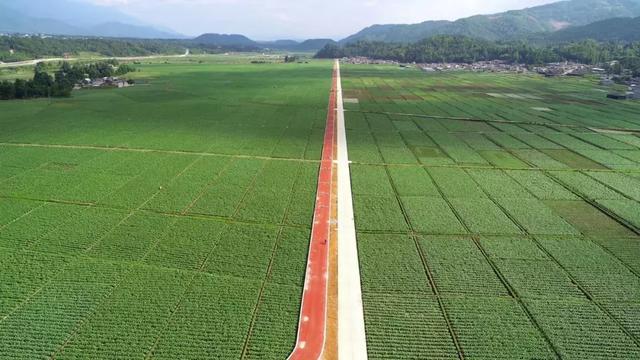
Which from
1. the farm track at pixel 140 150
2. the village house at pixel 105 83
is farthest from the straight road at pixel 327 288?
the village house at pixel 105 83

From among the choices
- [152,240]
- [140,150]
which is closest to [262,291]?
[152,240]

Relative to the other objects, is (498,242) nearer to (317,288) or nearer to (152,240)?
(317,288)

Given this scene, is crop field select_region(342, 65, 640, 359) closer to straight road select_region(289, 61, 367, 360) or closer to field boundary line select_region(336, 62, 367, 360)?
field boundary line select_region(336, 62, 367, 360)

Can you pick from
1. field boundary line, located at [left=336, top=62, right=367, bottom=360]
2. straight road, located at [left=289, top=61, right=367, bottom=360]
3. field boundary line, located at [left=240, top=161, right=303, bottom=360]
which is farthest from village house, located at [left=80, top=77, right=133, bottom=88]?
field boundary line, located at [left=240, top=161, right=303, bottom=360]

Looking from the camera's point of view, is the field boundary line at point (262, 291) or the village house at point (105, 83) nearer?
the field boundary line at point (262, 291)

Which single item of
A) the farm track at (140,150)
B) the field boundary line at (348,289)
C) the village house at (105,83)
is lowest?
the field boundary line at (348,289)

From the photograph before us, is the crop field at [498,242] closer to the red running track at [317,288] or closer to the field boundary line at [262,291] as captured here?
the red running track at [317,288]
